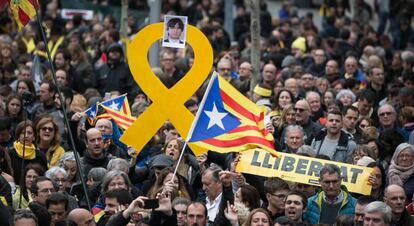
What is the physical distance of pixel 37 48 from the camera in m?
24.4

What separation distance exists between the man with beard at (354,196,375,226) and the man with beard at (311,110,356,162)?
8.42ft

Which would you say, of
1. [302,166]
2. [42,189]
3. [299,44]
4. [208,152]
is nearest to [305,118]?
[208,152]

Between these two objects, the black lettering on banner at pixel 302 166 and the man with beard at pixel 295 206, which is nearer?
the man with beard at pixel 295 206

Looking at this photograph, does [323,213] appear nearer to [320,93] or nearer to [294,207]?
[294,207]

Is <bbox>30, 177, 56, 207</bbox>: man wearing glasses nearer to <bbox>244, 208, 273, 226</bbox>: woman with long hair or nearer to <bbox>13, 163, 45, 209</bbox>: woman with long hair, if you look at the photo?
<bbox>13, 163, 45, 209</bbox>: woman with long hair

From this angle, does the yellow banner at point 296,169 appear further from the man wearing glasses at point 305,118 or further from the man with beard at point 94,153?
the man wearing glasses at point 305,118

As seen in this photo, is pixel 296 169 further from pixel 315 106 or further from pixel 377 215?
pixel 315 106

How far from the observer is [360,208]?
43.6 ft

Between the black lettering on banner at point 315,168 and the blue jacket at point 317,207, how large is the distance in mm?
902

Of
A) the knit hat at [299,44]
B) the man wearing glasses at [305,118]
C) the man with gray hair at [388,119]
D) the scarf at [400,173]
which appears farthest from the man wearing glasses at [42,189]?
the knit hat at [299,44]

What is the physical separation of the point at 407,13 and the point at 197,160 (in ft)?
54.8

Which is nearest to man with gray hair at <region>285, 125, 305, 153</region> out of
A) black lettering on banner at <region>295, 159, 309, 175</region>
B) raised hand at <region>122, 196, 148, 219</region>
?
black lettering on banner at <region>295, 159, 309, 175</region>

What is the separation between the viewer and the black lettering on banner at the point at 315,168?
49.2 ft

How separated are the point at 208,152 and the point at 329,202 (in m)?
2.48
